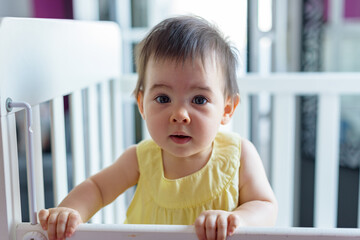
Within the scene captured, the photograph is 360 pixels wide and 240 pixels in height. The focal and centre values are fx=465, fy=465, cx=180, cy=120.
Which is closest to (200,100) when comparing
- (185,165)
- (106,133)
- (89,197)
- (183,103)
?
(183,103)

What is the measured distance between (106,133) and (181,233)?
2.17ft

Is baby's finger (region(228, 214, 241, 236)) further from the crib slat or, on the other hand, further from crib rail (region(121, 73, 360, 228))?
crib rail (region(121, 73, 360, 228))

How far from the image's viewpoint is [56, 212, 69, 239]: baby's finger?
2.02 ft

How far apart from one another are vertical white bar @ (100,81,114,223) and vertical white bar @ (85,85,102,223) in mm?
32

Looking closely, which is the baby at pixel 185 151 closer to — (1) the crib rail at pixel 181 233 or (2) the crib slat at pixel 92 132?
(1) the crib rail at pixel 181 233

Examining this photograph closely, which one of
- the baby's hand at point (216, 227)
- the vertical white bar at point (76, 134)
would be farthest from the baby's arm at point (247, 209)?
the vertical white bar at point (76, 134)

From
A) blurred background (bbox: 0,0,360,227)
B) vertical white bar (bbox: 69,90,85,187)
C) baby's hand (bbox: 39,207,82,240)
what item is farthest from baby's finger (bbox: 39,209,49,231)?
blurred background (bbox: 0,0,360,227)

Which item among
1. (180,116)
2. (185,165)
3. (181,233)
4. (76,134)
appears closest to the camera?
(181,233)

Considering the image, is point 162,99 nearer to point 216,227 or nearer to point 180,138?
point 180,138

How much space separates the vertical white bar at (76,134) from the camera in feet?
3.21

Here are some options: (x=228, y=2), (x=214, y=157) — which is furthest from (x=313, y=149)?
(x=214, y=157)

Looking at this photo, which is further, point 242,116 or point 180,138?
point 242,116

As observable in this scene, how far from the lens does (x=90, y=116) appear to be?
3.59 feet

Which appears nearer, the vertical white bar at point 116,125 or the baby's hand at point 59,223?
the baby's hand at point 59,223
